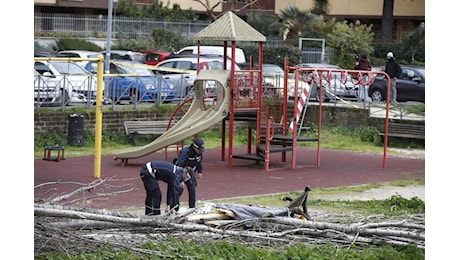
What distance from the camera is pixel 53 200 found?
37.8 ft

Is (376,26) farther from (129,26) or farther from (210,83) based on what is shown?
(210,83)

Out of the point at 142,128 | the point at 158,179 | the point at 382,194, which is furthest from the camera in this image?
the point at 142,128

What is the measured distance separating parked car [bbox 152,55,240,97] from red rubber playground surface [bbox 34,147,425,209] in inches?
139

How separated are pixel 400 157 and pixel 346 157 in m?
1.32

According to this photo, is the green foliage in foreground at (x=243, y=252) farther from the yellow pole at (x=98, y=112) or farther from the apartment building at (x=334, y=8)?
the apartment building at (x=334, y=8)

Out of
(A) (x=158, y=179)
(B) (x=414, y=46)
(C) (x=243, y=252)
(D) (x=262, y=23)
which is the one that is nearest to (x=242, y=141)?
(A) (x=158, y=179)

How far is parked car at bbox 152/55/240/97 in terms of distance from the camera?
1077 inches

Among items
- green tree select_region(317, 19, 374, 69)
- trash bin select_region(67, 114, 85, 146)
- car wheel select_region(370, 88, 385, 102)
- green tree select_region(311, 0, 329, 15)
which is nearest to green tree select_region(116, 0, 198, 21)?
green tree select_region(311, 0, 329, 15)

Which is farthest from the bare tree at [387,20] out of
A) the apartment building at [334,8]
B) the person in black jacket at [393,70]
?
the person in black jacket at [393,70]

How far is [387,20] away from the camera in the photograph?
49.2 metres

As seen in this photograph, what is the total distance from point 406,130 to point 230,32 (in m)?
6.47

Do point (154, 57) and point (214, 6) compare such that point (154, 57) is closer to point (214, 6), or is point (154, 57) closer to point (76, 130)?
point (214, 6)
